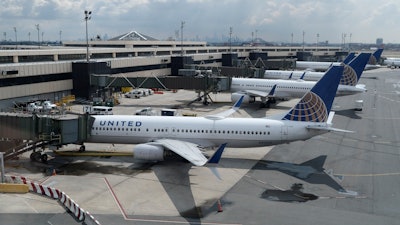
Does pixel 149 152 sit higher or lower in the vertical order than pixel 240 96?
lower

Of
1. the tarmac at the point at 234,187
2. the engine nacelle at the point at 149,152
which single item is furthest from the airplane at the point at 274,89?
the engine nacelle at the point at 149,152

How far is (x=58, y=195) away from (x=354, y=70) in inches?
2056

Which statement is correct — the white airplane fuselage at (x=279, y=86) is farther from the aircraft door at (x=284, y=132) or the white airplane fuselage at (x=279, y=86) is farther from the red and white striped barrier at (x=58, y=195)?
the red and white striped barrier at (x=58, y=195)

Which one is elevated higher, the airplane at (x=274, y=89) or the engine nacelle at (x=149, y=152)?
the airplane at (x=274, y=89)

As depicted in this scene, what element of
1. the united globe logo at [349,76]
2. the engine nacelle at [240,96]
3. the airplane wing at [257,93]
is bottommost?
the engine nacelle at [240,96]

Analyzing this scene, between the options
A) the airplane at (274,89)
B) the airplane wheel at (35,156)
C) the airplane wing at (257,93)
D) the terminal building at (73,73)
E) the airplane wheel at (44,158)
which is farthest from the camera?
the airplane wing at (257,93)

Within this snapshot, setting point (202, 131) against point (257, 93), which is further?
point (257, 93)

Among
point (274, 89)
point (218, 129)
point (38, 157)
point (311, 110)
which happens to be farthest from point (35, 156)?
Result: point (274, 89)

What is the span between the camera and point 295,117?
123 ft

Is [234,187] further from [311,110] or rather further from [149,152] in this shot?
[311,110]

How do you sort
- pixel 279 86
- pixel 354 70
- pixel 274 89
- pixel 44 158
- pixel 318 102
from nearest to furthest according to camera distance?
pixel 318 102 → pixel 44 158 → pixel 354 70 → pixel 274 89 → pixel 279 86

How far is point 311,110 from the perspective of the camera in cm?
3703

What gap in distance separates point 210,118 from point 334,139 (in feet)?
60.7

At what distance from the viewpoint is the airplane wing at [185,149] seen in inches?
1215
